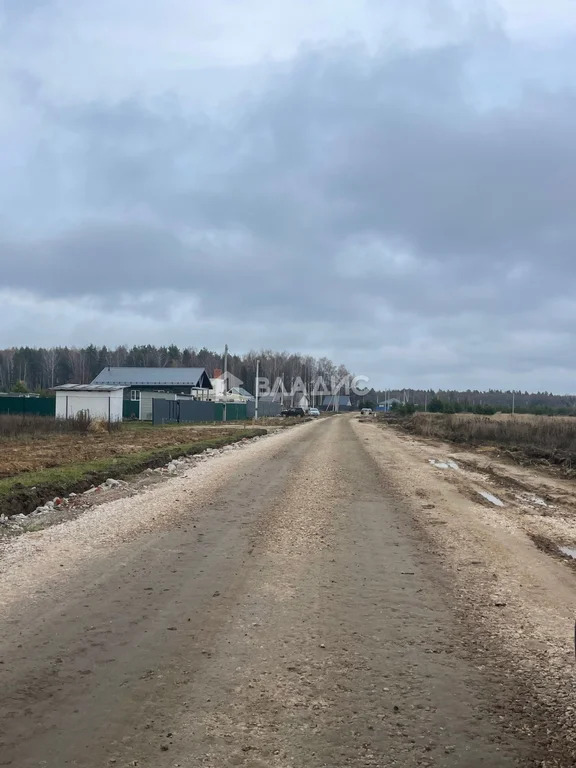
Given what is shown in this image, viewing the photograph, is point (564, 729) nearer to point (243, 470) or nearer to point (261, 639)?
point (261, 639)

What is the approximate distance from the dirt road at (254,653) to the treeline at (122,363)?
112 meters

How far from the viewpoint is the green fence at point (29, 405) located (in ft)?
159

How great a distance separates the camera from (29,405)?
161ft

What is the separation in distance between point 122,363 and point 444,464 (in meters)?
131

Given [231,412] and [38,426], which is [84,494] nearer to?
[38,426]

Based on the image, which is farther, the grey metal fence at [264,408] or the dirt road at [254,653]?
the grey metal fence at [264,408]

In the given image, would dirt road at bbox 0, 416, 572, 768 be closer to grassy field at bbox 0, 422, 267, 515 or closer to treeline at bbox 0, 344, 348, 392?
grassy field at bbox 0, 422, 267, 515

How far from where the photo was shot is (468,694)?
4.19 metres

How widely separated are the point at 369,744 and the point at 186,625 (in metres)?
2.32

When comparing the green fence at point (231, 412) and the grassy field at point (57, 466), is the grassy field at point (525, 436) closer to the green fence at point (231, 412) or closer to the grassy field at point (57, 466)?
the grassy field at point (57, 466)

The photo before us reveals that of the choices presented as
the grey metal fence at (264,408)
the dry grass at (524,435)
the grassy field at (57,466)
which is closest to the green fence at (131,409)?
the grey metal fence at (264,408)

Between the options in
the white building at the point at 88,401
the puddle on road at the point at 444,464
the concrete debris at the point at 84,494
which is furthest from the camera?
the white building at the point at 88,401

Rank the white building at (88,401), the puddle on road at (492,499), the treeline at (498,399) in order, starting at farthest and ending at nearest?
the treeline at (498,399), the white building at (88,401), the puddle on road at (492,499)

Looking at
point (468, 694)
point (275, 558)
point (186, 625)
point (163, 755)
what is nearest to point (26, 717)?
point (163, 755)
